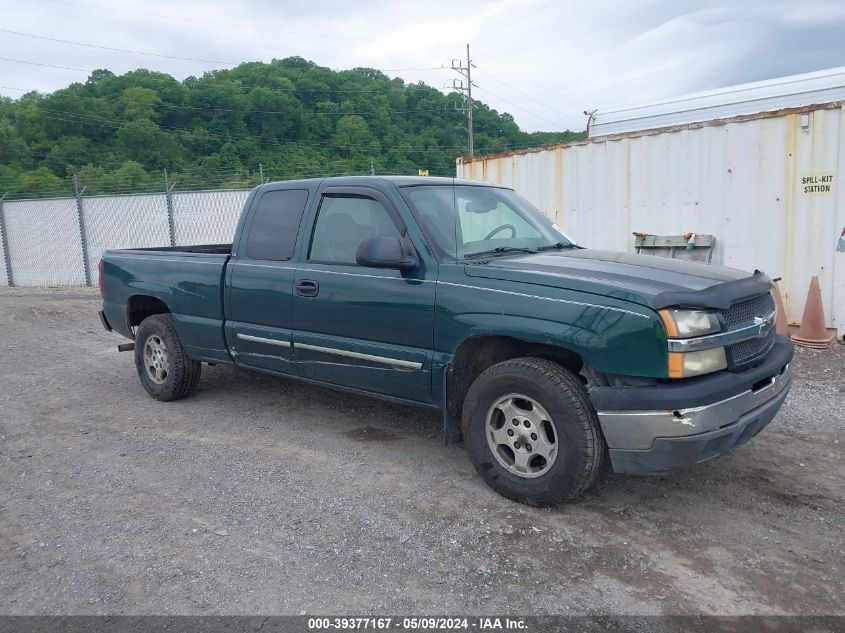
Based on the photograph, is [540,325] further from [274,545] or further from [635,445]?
[274,545]

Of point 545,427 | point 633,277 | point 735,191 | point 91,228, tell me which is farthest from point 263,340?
point 91,228

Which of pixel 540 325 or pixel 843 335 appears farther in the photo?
pixel 843 335

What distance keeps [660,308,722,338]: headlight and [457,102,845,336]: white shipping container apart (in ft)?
16.8

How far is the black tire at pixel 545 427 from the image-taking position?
350 cm

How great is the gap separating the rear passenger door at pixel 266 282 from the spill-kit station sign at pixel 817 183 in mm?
5763

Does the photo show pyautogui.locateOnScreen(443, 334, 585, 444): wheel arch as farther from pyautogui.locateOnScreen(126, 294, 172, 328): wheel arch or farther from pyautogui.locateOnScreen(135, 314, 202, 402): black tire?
pyautogui.locateOnScreen(126, 294, 172, 328): wheel arch

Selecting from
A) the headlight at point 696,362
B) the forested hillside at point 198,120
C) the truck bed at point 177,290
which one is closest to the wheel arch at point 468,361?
the headlight at point 696,362

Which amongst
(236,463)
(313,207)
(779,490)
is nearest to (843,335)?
(779,490)

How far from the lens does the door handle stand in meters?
4.70

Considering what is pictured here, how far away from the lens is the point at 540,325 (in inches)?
142

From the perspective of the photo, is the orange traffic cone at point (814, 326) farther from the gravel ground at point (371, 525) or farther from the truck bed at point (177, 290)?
the truck bed at point (177, 290)

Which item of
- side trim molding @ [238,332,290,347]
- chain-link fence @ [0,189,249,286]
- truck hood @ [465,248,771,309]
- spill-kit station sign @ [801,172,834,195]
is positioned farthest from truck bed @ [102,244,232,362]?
chain-link fence @ [0,189,249,286]

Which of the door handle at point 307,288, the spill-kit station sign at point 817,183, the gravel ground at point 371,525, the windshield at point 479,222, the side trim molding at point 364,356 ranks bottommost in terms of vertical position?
the gravel ground at point 371,525

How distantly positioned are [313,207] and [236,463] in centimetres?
186
